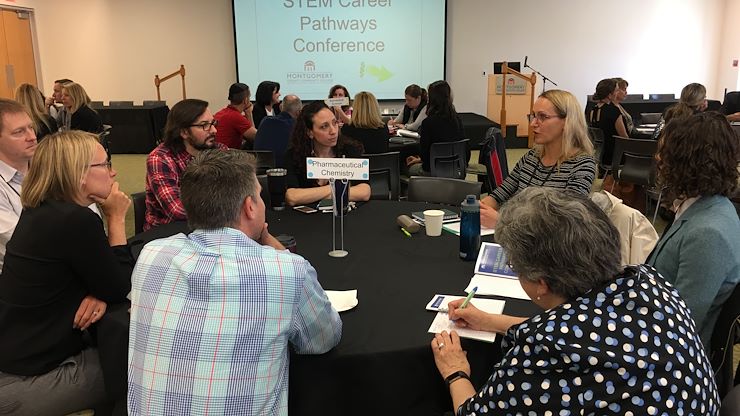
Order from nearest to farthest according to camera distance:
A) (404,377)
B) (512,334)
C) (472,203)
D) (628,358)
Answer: (628,358) → (512,334) → (404,377) → (472,203)

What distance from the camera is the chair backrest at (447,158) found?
5066 mm

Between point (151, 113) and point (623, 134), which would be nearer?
point (623, 134)

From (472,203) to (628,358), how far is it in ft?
3.87

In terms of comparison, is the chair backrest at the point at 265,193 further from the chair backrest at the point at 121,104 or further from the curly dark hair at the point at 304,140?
the chair backrest at the point at 121,104

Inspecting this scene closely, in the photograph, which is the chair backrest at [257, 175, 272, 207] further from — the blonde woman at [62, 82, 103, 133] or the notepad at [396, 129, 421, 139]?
the blonde woman at [62, 82, 103, 133]

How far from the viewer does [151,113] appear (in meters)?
Answer: 9.68

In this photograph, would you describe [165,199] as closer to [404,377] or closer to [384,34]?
[404,377]

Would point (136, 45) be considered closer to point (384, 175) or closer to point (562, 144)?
point (384, 175)

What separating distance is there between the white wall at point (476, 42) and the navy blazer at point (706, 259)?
31.1ft

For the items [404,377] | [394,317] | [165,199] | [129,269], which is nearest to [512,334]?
[404,377]

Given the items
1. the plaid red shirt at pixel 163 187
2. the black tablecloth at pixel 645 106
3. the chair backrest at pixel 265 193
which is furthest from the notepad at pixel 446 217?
the black tablecloth at pixel 645 106

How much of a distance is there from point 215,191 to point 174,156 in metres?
1.64

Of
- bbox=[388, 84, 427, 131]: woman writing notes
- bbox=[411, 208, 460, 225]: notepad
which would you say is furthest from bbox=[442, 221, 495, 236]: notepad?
bbox=[388, 84, 427, 131]: woman writing notes

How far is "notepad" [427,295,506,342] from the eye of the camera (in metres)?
1.60
